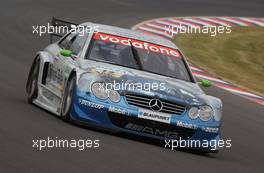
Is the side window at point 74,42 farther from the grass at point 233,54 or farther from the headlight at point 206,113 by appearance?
the grass at point 233,54

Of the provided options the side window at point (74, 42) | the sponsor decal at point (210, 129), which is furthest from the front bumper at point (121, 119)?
the side window at point (74, 42)

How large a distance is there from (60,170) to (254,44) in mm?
19043

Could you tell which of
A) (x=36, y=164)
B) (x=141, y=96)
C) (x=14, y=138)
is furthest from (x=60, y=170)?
(x=141, y=96)

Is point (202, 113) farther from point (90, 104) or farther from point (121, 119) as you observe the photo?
point (90, 104)

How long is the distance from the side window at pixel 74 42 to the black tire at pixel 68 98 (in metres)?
0.84

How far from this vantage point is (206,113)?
1052cm

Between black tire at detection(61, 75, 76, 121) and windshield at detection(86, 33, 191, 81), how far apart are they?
0.62 m

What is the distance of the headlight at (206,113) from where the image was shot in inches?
412

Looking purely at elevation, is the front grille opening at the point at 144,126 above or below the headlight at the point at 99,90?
below

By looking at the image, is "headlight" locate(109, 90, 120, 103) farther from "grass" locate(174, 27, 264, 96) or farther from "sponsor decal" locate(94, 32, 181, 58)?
"grass" locate(174, 27, 264, 96)

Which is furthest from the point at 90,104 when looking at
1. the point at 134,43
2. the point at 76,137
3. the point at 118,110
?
the point at 134,43

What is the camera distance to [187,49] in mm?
23375

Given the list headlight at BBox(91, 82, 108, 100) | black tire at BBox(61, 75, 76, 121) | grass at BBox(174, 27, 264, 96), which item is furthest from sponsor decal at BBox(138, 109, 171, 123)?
grass at BBox(174, 27, 264, 96)

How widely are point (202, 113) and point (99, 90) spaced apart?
A: 124 centimetres
